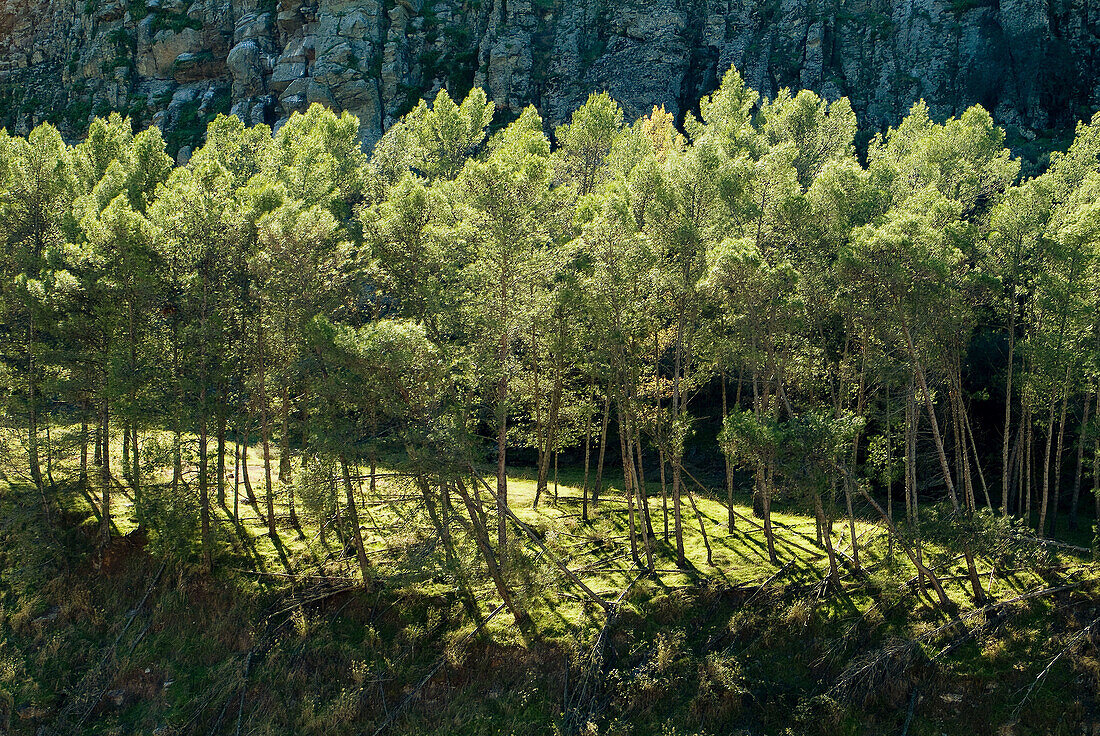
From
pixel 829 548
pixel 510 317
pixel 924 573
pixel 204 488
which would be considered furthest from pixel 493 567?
pixel 924 573

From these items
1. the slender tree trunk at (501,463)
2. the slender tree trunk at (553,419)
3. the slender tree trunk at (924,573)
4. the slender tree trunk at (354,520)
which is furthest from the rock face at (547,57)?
the slender tree trunk at (924,573)

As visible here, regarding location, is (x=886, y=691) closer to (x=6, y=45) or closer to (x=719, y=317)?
(x=719, y=317)

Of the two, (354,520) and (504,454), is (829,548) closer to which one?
(504,454)

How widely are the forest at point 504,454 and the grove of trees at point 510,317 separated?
0.35 feet

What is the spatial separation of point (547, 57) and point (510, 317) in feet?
167

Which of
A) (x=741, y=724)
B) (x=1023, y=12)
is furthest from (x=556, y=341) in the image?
(x=1023, y=12)

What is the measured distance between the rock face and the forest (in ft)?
124

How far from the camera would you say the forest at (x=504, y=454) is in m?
16.2

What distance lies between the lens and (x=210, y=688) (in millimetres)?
17828

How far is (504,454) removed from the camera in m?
17.7

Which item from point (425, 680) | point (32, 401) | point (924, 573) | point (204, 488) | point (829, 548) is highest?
point (32, 401)

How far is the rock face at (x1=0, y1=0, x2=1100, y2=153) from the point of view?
54.0 metres

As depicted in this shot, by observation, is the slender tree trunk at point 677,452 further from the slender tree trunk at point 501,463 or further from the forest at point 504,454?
the slender tree trunk at point 501,463

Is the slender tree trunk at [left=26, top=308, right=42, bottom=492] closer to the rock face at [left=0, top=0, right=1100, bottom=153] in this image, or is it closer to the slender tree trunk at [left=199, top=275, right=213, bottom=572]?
the slender tree trunk at [left=199, top=275, right=213, bottom=572]
